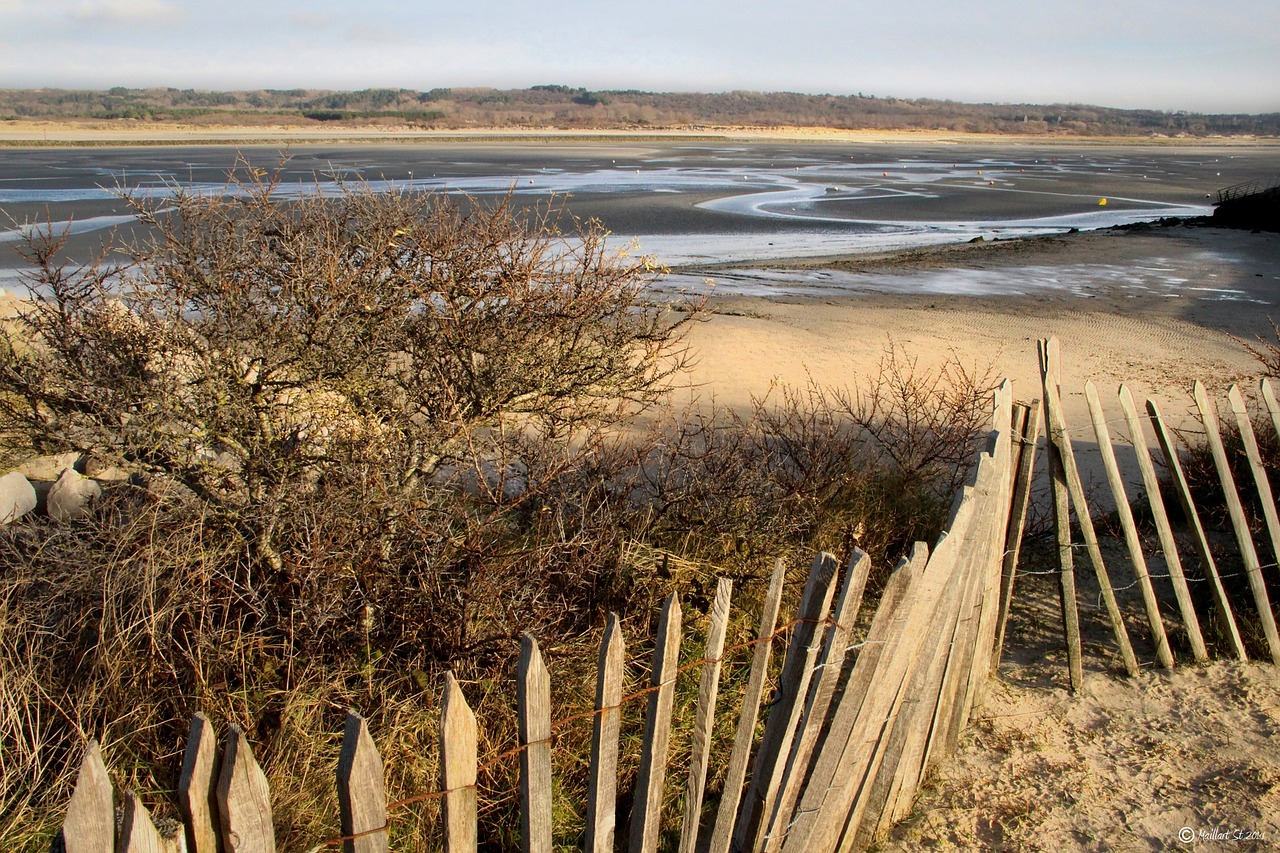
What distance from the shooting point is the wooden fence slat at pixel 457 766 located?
1830mm

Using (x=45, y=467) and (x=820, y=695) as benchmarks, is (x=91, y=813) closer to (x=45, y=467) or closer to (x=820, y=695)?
(x=820, y=695)

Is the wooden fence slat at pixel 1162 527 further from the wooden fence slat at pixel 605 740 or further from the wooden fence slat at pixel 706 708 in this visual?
the wooden fence slat at pixel 605 740

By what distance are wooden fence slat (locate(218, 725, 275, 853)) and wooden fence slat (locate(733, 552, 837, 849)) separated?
1.40 metres

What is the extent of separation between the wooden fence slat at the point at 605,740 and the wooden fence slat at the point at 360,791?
520 mm

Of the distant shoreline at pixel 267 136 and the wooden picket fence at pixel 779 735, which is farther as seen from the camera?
the distant shoreline at pixel 267 136

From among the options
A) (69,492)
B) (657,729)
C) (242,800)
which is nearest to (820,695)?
(657,729)

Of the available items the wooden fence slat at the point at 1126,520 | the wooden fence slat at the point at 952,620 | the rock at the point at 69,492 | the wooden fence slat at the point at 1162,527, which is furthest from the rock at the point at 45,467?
the wooden fence slat at the point at 1162,527

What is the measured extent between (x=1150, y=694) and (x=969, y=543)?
1816 millimetres

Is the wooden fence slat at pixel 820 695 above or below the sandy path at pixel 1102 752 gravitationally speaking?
above

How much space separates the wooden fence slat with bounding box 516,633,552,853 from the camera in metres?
2.00

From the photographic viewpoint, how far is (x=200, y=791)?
1.69 meters

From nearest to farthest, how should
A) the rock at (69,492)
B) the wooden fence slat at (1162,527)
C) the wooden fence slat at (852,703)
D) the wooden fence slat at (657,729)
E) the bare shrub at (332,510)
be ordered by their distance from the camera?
the wooden fence slat at (657,729) < the wooden fence slat at (852,703) < the bare shrub at (332,510) < the wooden fence slat at (1162,527) < the rock at (69,492)

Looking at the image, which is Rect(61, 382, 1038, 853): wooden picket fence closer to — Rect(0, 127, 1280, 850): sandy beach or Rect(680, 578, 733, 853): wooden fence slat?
Rect(680, 578, 733, 853): wooden fence slat

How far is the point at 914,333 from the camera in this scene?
41.5ft
